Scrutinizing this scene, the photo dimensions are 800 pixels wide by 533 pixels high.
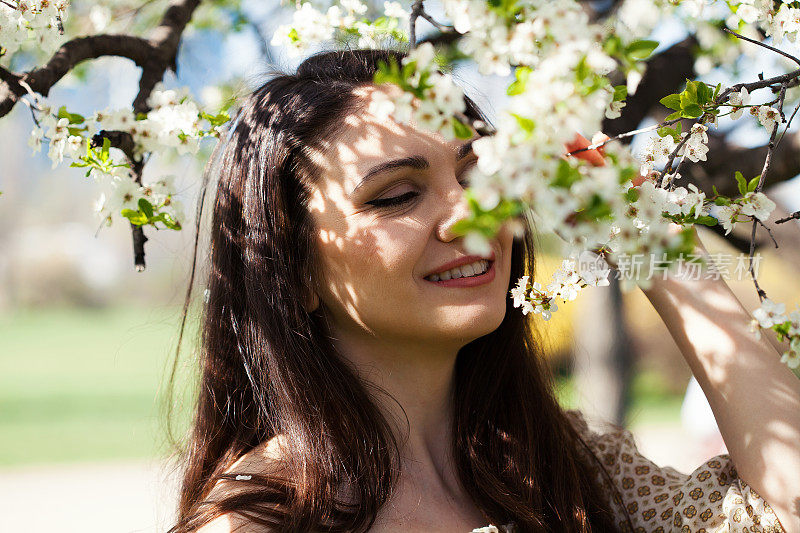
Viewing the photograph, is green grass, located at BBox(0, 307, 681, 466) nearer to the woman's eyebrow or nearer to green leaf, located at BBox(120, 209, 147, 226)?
green leaf, located at BBox(120, 209, 147, 226)

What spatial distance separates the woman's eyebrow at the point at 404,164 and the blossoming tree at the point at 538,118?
0.25 feet

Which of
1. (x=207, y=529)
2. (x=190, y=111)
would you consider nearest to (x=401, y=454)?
(x=207, y=529)

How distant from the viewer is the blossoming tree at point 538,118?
838mm

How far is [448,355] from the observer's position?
1.87 m

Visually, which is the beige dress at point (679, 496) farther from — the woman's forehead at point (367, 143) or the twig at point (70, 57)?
the twig at point (70, 57)

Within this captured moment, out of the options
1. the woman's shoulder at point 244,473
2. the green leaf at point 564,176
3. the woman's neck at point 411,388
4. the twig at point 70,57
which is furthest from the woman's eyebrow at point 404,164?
the green leaf at point 564,176

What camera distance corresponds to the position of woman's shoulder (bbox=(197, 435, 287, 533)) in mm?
1521

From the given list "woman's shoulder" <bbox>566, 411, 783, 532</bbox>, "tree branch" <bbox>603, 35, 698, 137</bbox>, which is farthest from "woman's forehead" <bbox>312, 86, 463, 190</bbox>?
"tree branch" <bbox>603, 35, 698, 137</bbox>

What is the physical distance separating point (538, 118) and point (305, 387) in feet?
3.72

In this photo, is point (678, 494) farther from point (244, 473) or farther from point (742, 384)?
point (244, 473)

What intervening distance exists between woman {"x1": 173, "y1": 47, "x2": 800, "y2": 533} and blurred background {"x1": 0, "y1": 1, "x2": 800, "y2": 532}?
0.92 ft

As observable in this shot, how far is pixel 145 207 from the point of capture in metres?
1.75

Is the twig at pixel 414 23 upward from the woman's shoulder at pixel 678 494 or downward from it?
upward

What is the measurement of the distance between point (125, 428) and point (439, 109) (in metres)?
14.2
